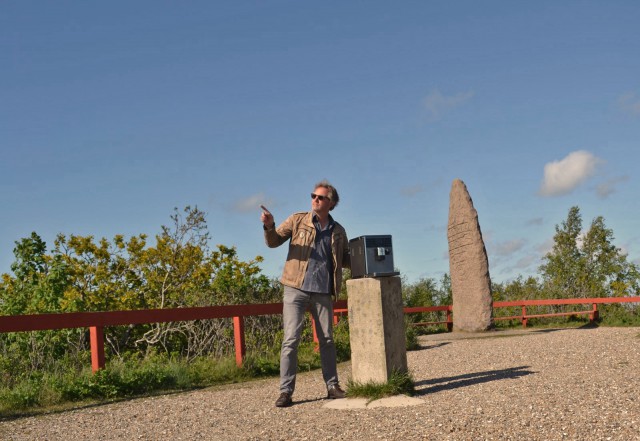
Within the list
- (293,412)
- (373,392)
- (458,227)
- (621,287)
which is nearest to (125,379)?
(293,412)

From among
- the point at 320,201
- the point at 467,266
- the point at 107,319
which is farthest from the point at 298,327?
the point at 467,266

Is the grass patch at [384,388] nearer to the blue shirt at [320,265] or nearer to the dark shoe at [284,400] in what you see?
the dark shoe at [284,400]

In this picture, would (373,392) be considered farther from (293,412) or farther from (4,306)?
(4,306)

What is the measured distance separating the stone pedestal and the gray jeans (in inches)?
9.6

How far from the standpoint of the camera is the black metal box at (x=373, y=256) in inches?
275

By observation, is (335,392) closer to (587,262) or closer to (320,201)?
(320,201)

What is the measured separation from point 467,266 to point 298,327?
32.8 ft

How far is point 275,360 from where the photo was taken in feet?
34.1

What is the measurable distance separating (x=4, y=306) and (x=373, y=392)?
9.08 metres

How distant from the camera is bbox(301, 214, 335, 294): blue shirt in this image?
7.01 metres

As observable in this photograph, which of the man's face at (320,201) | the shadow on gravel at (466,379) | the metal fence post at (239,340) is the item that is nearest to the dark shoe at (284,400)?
the shadow on gravel at (466,379)

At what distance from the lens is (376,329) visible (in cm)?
690

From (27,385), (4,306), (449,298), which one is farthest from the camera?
(449,298)

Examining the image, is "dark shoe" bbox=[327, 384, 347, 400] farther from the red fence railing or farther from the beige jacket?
the red fence railing
